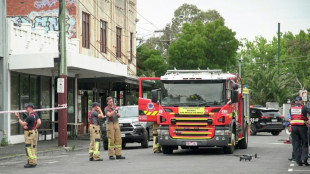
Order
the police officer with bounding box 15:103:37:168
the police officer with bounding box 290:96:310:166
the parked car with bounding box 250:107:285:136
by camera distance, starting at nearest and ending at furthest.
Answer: the police officer with bounding box 290:96:310:166 < the police officer with bounding box 15:103:37:168 < the parked car with bounding box 250:107:285:136

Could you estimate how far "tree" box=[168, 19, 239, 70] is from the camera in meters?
61.0

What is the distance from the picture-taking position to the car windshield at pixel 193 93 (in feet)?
66.9

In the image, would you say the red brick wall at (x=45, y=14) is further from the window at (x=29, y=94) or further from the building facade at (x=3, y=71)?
the building facade at (x=3, y=71)

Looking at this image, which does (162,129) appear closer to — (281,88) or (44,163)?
(44,163)

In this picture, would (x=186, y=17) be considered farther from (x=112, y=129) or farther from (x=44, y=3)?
(x=112, y=129)

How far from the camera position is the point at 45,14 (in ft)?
120

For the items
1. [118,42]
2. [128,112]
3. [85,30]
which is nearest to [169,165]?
[128,112]

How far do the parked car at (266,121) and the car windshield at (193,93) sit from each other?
1845 centimetres

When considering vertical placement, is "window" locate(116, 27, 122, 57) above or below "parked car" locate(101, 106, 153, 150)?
above

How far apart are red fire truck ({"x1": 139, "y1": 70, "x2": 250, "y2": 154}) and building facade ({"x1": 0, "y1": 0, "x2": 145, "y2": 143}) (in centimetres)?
643

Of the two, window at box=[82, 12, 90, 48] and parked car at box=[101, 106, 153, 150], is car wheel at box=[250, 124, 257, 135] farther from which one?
parked car at box=[101, 106, 153, 150]

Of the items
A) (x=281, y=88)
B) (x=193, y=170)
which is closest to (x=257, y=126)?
(x=193, y=170)

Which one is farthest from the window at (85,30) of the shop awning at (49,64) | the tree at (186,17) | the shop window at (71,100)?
the tree at (186,17)

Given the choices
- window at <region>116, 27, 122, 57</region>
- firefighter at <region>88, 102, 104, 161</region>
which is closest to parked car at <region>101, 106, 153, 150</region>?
firefighter at <region>88, 102, 104, 161</region>
